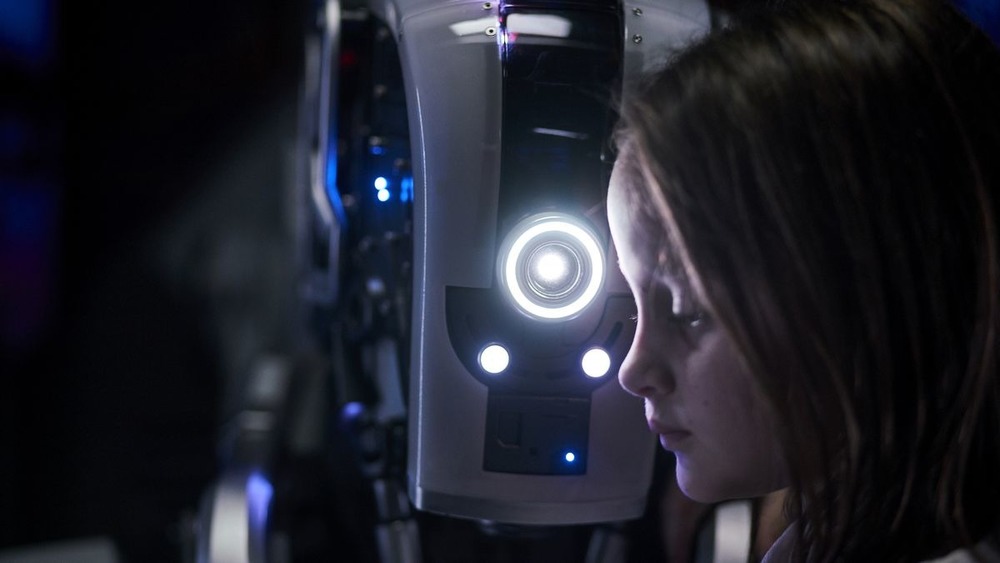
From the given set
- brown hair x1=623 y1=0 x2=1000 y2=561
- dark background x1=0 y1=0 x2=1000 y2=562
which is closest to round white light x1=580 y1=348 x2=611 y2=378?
brown hair x1=623 y1=0 x2=1000 y2=561

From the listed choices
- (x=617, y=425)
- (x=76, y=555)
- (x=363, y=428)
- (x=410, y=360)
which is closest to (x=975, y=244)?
(x=617, y=425)

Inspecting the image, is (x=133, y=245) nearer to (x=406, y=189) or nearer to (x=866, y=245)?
(x=406, y=189)

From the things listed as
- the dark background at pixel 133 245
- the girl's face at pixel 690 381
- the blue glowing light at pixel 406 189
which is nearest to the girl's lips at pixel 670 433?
the girl's face at pixel 690 381

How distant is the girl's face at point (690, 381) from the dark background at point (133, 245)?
3.58 ft

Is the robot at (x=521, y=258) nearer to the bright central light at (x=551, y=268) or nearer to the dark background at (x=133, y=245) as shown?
the bright central light at (x=551, y=268)

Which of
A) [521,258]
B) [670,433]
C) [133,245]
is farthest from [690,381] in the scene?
[133,245]

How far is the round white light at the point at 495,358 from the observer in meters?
0.64

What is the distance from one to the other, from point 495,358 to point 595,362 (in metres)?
0.07

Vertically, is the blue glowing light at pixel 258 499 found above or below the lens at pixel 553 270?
below

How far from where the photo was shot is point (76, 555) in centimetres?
89

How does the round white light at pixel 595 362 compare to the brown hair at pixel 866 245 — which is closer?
the brown hair at pixel 866 245

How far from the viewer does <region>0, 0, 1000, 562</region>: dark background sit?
1.53 m

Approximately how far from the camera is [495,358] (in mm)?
643

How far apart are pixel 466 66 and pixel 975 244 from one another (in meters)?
0.33
